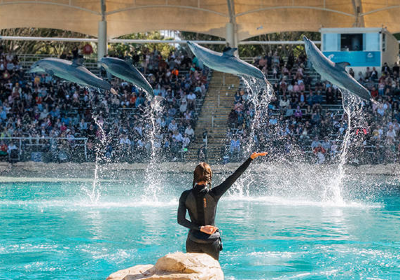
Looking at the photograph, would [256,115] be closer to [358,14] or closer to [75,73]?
[358,14]

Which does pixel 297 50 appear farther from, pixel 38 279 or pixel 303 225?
pixel 38 279

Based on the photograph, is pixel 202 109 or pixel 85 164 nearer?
pixel 85 164

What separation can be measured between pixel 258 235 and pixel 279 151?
518 inches

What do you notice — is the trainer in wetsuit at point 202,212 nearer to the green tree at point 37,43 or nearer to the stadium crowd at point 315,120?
the stadium crowd at point 315,120

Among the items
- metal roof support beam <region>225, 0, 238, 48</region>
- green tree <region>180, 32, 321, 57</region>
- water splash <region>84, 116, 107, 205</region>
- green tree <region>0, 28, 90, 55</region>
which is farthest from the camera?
green tree <region>180, 32, 321, 57</region>

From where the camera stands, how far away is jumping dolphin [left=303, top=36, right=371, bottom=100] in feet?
39.9

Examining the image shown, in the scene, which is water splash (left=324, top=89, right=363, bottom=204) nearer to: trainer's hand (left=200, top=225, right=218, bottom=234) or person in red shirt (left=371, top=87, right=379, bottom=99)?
person in red shirt (left=371, top=87, right=379, bottom=99)

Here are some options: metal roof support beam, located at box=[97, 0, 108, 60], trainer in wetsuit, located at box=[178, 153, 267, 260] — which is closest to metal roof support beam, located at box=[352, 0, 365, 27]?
metal roof support beam, located at box=[97, 0, 108, 60]

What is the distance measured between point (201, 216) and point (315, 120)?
19.7 m

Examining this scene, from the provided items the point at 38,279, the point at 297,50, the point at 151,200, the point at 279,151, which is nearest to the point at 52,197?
the point at 151,200

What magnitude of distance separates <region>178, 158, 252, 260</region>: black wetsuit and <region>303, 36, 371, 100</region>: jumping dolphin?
22.8ft

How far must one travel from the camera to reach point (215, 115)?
2708cm

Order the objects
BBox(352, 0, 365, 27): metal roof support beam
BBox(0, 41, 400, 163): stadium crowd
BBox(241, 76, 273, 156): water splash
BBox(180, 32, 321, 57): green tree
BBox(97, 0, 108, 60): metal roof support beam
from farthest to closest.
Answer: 1. BBox(180, 32, 321, 57): green tree
2. BBox(352, 0, 365, 27): metal roof support beam
3. BBox(97, 0, 108, 60): metal roof support beam
4. BBox(241, 76, 273, 156): water splash
5. BBox(0, 41, 400, 163): stadium crowd

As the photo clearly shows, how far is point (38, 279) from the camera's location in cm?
716
